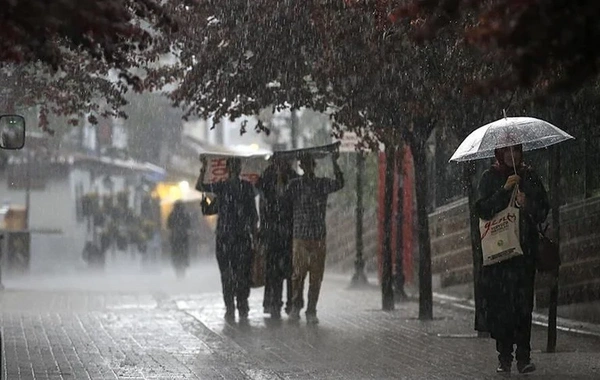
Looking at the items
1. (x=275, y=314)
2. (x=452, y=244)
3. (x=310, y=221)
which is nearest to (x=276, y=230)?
(x=310, y=221)

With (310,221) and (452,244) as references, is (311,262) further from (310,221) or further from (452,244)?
(452,244)

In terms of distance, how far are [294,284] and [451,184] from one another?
6140 millimetres

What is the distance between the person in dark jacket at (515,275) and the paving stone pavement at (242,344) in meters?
0.31

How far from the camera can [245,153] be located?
18953 millimetres

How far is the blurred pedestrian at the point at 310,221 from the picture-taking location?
→ 16.5m

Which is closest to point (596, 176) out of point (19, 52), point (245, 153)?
point (245, 153)

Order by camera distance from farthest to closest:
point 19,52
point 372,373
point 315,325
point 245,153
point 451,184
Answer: point 451,184, point 245,153, point 315,325, point 372,373, point 19,52

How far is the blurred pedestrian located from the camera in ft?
54.0

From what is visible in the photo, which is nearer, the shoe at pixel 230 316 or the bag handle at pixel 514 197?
the bag handle at pixel 514 197

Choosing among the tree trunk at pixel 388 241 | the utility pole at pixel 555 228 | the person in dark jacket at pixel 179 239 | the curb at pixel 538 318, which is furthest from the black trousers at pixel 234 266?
the person in dark jacket at pixel 179 239

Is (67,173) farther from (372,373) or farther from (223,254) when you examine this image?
(372,373)

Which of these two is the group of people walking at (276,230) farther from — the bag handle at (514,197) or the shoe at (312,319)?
the bag handle at (514,197)

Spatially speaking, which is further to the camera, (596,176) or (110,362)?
(596,176)

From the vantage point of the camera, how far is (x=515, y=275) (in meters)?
11.0
